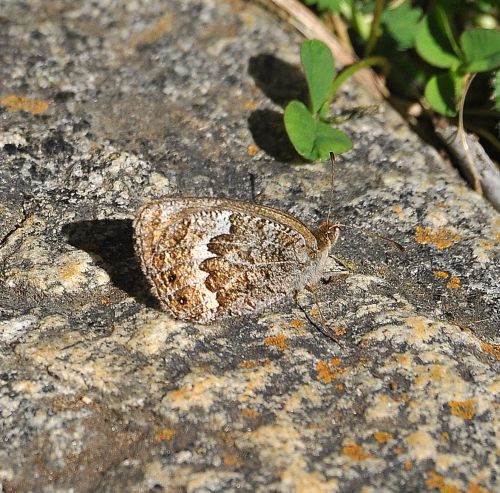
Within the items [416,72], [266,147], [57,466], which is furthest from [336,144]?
[57,466]

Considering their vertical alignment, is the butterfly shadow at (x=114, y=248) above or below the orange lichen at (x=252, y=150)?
below

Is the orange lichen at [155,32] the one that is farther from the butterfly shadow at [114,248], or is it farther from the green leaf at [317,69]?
the butterfly shadow at [114,248]

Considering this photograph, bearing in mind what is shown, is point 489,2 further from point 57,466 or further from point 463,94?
point 57,466

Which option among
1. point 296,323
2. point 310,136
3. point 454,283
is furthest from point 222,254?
point 454,283

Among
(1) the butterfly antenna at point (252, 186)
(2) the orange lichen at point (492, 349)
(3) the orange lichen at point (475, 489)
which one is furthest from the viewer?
(1) the butterfly antenna at point (252, 186)

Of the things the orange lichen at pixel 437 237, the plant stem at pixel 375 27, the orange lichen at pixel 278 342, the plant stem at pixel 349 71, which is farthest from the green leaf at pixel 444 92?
the orange lichen at pixel 278 342

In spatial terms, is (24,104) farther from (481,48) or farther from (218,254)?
(481,48)

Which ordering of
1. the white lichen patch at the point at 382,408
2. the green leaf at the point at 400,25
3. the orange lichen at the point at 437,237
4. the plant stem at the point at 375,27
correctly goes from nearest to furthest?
the white lichen patch at the point at 382,408 → the orange lichen at the point at 437,237 → the plant stem at the point at 375,27 → the green leaf at the point at 400,25

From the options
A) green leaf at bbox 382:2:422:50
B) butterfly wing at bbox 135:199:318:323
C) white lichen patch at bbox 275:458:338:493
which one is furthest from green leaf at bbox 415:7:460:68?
white lichen patch at bbox 275:458:338:493
